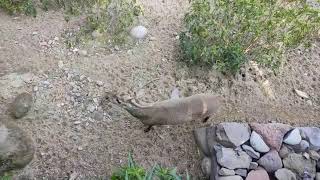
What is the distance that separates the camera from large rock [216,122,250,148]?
12.9 ft

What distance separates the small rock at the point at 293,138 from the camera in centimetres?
407

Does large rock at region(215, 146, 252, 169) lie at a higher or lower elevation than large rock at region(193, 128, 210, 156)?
lower

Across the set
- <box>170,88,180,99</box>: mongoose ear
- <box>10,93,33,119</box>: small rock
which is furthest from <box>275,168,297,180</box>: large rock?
<box>10,93,33,119</box>: small rock

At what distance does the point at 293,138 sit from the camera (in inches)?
160

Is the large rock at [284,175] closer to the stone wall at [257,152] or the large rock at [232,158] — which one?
the stone wall at [257,152]

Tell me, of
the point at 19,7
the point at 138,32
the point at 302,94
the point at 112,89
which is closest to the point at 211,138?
the point at 112,89

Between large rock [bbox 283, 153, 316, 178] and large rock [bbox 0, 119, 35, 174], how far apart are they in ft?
7.04

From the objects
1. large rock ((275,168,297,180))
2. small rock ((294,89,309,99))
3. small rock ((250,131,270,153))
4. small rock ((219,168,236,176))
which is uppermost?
small rock ((294,89,309,99))

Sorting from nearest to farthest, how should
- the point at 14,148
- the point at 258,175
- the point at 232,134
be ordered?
the point at 14,148, the point at 258,175, the point at 232,134

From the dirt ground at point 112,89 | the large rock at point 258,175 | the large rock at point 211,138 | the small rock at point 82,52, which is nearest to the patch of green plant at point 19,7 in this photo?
the dirt ground at point 112,89

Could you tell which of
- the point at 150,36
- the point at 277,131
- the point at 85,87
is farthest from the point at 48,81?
the point at 277,131

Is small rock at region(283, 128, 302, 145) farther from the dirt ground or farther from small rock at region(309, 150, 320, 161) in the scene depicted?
the dirt ground

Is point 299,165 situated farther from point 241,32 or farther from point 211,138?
point 241,32

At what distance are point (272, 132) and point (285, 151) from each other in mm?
196
